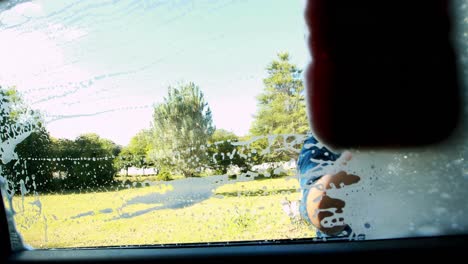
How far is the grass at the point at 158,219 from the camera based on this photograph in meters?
1.02

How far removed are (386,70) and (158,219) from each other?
0.86 m

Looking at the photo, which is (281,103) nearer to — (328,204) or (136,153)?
(328,204)

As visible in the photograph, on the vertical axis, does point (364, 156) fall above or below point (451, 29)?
below

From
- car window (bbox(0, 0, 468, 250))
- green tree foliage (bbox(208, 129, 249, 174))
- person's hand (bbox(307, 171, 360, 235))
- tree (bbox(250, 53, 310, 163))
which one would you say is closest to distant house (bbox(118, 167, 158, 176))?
car window (bbox(0, 0, 468, 250))

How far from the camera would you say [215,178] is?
3.51 ft

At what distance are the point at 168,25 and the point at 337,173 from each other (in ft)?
2.39

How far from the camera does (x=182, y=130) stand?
1.11m

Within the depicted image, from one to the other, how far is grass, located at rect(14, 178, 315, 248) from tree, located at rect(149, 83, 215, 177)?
9cm

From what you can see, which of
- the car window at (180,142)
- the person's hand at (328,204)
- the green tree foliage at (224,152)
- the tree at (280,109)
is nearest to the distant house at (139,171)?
the car window at (180,142)

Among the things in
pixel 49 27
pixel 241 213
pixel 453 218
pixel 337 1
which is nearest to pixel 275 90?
pixel 337 1

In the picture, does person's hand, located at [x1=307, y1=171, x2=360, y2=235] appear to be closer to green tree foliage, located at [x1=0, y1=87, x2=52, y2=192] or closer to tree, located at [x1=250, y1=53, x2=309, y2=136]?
tree, located at [x1=250, y1=53, x2=309, y2=136]

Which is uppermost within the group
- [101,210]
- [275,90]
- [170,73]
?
[170,73]

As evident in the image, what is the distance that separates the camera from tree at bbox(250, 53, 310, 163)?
3.28 ft

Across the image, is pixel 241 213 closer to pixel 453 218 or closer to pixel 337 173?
pixel 337 173
